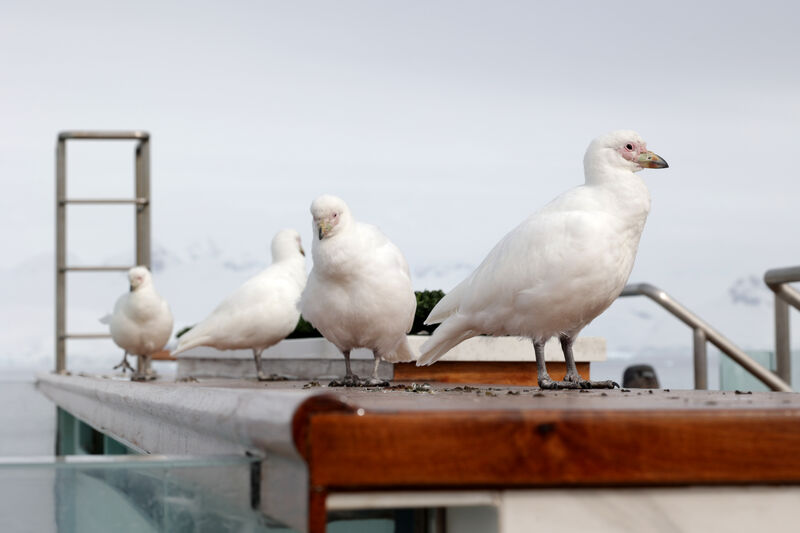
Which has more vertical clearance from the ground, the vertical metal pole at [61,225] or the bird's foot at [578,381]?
the vertical metal pole at [61,225]

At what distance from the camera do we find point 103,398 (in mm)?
4738

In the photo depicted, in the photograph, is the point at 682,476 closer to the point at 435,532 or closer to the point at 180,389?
the point at 435,532

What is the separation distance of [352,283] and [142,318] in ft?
14.6

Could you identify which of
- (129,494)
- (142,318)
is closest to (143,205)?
(142,318)

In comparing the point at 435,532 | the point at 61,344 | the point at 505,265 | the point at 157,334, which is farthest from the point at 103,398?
the point at 61,344

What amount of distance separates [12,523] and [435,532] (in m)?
0.71

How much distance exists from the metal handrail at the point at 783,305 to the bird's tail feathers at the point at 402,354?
2129mm

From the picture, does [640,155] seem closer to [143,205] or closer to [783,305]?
[783,305]

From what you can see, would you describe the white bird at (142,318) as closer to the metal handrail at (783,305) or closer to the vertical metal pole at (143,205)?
the vertical metal pole at (143,205)

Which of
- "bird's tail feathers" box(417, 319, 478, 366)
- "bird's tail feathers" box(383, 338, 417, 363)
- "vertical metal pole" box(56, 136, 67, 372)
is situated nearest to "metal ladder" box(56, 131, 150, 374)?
"vertical metal pole" box(56, 136, 67, 372)

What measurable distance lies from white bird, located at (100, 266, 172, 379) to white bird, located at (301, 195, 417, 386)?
408 centimetres

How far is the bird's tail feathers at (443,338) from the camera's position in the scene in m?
4.45

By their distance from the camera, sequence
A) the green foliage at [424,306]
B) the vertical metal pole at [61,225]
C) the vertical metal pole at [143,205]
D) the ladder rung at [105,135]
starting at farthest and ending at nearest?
the vertical metal pole at [61,225] < the vertical metal pole at [143,205] < the ladder rung at [105,135] < the green foliage at [424,306]

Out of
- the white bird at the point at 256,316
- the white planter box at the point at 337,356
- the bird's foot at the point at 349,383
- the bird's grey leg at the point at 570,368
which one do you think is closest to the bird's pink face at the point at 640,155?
the bird's grey leg at the point at 570,368
